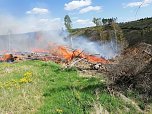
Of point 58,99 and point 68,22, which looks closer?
point 58,99

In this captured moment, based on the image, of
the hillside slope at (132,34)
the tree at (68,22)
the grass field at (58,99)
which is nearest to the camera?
the grass field at (58,99)

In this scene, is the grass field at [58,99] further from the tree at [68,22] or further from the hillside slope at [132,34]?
the tree at [68,22]

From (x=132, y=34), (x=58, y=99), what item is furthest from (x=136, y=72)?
(x=132, y=34)

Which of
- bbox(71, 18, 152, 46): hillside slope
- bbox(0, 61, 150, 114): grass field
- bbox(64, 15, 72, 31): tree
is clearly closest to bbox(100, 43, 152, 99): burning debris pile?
bbox(0, 61, 150, 114): grass field

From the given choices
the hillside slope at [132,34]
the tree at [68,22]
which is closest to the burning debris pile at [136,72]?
the hillside slope at [132,34]

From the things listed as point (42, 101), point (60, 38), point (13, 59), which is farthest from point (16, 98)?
point (60, 38)

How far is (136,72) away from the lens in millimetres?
13094

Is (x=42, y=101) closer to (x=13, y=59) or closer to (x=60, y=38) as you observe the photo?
(x=13, y=59)

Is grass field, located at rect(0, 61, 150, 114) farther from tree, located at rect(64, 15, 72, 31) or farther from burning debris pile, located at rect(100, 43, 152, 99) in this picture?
tree, located at rect(64, 15, 72, 31)

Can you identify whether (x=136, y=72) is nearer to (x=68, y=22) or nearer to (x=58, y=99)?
(x=58, y=99)

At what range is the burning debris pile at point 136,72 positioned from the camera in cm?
1241

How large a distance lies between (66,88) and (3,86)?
291 cm

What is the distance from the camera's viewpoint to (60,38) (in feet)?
221

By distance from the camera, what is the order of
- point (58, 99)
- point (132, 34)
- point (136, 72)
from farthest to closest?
point (132, 34)
point (136, 72)
point (58, 99)
